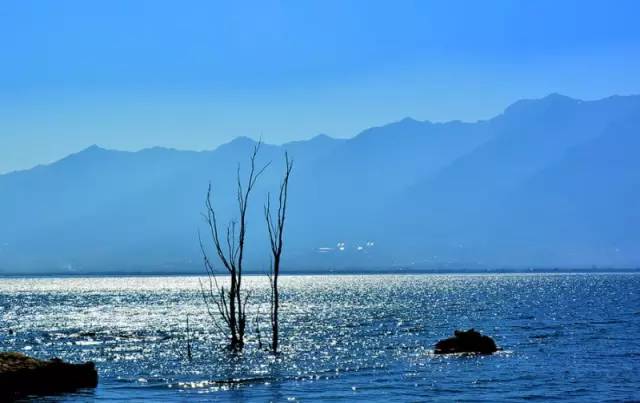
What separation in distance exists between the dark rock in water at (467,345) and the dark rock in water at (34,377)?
2394 centimetres

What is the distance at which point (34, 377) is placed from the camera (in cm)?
4097

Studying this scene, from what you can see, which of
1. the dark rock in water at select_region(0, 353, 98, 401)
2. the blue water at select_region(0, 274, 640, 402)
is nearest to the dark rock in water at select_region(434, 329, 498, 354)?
the blue water at select_region(0, 274, 640, 402)

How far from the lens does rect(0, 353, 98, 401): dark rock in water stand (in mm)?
39906

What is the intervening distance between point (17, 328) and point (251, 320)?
23.7 m

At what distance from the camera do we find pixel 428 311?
114750 millimetres

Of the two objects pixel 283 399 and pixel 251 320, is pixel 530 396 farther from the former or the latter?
pixel 251 320

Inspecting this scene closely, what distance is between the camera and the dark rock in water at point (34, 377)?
39906 mm

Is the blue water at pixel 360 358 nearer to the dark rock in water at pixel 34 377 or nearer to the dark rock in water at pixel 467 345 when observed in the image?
the dark rock in water at pixel 34 377

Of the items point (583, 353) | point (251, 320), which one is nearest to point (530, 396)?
point (583, 353)

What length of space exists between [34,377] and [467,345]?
27294 mm

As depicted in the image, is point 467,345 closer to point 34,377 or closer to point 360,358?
point 360,358

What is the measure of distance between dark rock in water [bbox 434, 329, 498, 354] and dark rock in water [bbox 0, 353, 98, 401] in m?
23.9

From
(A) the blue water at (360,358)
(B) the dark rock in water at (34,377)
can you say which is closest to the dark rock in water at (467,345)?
(A) the blue water at (360,358)

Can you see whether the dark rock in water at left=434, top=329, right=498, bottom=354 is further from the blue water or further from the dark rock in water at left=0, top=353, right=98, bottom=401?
the dark rock in water at left=0, top=353, right=98, bottom=401
